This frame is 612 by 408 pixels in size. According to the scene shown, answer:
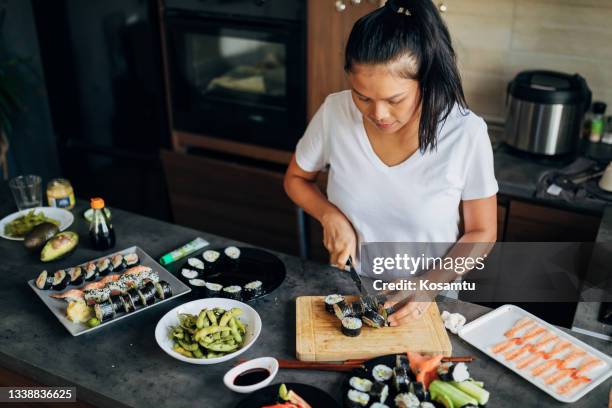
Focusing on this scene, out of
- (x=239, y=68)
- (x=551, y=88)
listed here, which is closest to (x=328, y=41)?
(x=239, y=68)

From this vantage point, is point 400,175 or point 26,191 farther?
point 26,191

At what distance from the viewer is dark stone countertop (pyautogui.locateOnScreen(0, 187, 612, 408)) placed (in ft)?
4.41

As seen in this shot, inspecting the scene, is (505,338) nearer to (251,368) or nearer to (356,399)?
(356,399)

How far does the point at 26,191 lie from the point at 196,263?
0.73 metres

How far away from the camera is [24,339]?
1.53 metres

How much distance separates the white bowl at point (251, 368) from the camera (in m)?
1.34

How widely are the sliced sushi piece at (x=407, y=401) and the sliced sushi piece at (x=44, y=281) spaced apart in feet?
3.21

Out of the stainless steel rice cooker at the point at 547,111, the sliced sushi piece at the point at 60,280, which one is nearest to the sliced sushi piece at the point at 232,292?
the sliced sushi piece at the point at 60,280

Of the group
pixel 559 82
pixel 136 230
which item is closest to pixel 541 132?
pixel 559 82

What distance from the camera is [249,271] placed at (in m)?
1.79

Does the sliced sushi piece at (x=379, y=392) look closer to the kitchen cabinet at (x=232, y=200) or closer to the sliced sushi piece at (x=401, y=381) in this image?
the sliced sushi piece at (x=401, y=381)

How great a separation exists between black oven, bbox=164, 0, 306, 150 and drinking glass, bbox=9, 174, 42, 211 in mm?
1199

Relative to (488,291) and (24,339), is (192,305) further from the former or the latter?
(488,291)

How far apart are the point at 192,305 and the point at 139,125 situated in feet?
6.65
